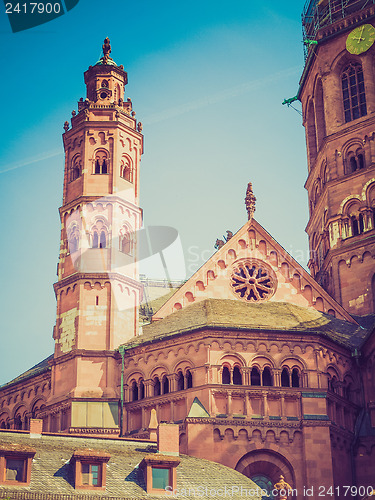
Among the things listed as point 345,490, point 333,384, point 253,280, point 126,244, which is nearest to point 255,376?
point 333,384

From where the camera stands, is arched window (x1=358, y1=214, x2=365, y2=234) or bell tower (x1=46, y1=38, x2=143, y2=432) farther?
arched window (x1=358, y1=214, x2=365, y2=234)

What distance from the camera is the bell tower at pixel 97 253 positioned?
6631cm

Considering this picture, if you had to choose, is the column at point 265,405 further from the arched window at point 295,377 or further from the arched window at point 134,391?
the arched window at point 134,391

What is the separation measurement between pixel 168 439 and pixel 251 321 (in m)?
12.4

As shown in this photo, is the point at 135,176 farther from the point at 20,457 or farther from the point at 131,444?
the point at 20,457

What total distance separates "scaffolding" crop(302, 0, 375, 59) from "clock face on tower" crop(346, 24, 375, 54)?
214 centimetres

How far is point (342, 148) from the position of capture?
8075 centimetres

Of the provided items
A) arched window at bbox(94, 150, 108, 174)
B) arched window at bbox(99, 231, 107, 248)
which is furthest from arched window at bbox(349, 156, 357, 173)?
arched window at bbox(99, 231, 107, 248)

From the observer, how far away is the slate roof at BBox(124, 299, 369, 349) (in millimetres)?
65125

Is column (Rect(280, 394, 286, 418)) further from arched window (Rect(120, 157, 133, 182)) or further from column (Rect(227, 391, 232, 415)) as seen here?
arched window (Rect(120, 157, 133, 182))

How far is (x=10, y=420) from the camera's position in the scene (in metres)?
72.9

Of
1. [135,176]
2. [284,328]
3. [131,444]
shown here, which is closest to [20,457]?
[131,444]

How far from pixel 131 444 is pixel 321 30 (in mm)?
40793

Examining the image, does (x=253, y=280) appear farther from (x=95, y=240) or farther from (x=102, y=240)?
(x=95, y=240)
